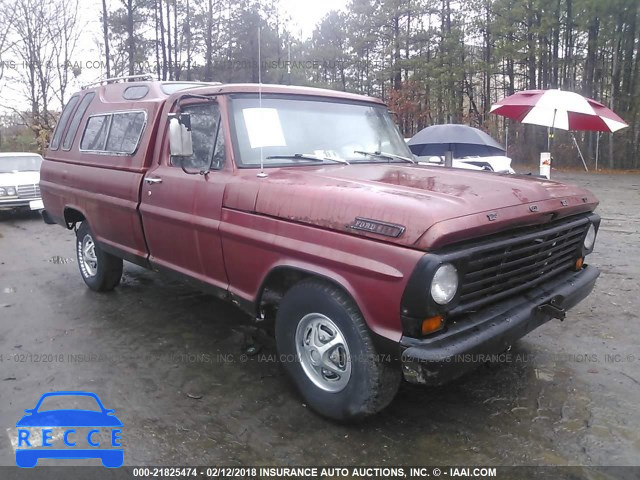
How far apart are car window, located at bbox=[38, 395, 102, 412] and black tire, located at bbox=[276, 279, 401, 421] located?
130 cm

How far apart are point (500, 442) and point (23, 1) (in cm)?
3096

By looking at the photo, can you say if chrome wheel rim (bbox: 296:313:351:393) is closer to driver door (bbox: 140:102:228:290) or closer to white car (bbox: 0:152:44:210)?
driver door (bbox: 140:102:228:290)

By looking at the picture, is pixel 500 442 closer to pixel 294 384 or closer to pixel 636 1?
pixel 294 384

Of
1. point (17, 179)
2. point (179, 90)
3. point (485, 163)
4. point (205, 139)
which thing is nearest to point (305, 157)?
point (205, 139)

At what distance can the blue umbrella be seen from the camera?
8.44m

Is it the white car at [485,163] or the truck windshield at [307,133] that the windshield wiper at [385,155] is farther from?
the white car at [485,163]

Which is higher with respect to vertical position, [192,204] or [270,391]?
[192,204]

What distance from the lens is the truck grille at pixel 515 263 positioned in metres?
2.69

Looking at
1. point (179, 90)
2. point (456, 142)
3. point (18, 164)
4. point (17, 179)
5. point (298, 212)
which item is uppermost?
point (179, 90)

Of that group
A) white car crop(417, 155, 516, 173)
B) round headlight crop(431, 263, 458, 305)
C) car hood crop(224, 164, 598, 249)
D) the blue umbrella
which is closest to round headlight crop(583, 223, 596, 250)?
car hood crop(224, 164, 598, 249)

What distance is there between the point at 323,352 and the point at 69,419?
1.65 metres

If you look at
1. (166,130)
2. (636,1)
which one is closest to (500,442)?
(166,130)

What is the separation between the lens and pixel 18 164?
1231 centimetres

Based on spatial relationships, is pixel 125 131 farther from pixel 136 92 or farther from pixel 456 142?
pixel 456 142
